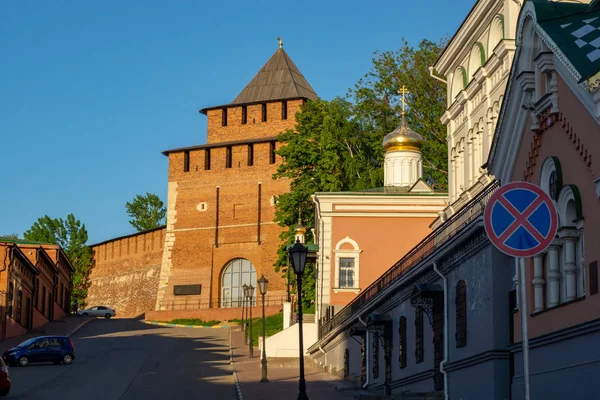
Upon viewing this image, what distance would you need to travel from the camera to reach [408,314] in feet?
74.6

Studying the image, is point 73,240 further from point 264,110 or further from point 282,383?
point 282,383

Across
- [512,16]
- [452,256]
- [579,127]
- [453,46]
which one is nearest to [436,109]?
[453,46]

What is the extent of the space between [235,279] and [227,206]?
5.26 meters

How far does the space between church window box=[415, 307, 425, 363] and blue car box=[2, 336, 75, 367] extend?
17.8 metres

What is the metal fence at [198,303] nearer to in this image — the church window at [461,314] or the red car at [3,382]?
the red car at [3,382]

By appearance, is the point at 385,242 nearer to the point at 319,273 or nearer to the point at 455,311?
the point at 319,273

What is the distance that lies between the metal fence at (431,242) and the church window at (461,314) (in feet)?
3.11

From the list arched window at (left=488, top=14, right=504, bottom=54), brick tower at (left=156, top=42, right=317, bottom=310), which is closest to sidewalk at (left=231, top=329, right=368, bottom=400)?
arched window at (left=488, top=14, right=504, bottom=54)

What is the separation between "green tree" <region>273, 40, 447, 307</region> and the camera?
48969mm

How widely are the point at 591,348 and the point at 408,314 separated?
1090cm

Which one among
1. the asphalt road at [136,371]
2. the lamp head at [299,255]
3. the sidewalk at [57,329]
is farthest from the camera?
the sidewalk at [57,329]

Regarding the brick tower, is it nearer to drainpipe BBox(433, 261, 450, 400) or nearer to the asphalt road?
the asphalt road

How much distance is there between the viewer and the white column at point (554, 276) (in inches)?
519

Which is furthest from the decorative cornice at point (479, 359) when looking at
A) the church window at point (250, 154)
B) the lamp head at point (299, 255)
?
the church window at point (250, 154)
